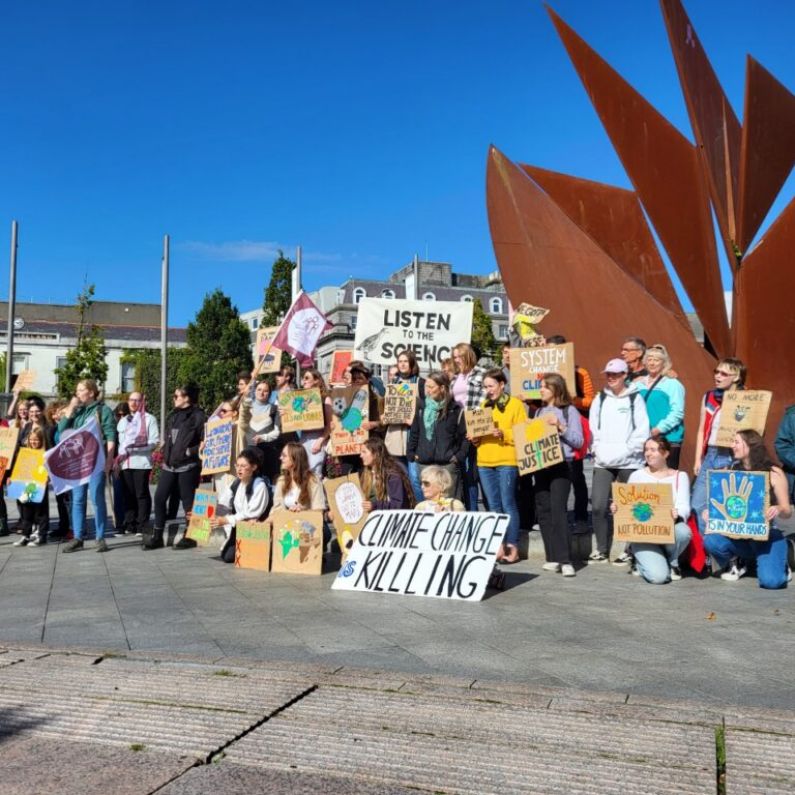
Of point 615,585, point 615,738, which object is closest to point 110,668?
point 615,738

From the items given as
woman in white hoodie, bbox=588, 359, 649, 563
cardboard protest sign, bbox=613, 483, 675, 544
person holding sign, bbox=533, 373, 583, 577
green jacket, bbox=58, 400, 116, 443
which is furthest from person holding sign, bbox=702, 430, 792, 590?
green jacket, bbox=58, 400, 116, 443

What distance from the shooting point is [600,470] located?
813 centimetres

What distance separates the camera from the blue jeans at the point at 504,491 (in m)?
8.26

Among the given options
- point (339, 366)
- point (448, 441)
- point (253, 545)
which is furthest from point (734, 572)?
point (339, 366)

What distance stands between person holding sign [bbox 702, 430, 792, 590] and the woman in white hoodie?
87 cm

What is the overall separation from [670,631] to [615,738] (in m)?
2.29

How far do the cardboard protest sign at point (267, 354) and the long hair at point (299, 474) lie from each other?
350 cm

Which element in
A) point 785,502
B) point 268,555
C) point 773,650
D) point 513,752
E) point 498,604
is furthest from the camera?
point 268,555

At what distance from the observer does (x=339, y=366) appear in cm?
1177

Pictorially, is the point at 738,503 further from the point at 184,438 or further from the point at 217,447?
the point at 184,438

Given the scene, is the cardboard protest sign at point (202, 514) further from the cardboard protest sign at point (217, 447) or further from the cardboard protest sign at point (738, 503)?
the cardboard protest sign at point (738, 503)

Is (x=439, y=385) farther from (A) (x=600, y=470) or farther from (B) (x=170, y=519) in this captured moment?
(B) (x=170, y=519)

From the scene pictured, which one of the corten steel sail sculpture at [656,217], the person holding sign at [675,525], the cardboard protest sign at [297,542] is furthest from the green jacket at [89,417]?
the person holding sign at [675,525]

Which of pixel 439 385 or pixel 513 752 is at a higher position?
pixel 439 385
